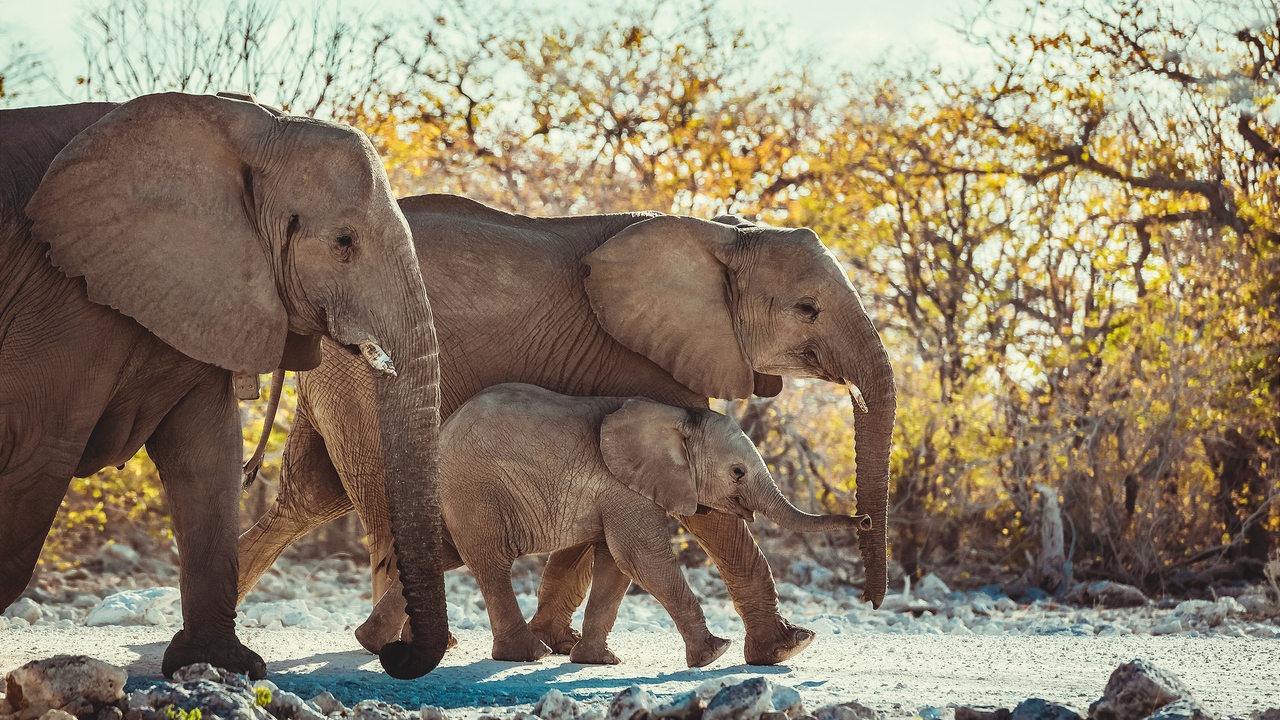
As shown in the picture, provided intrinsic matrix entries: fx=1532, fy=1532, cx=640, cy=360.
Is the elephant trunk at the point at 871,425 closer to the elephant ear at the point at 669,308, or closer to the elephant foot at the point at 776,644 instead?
the elephant foot at the point at 776,644

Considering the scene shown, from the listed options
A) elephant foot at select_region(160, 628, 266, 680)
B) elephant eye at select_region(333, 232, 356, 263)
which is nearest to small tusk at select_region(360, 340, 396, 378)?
elephant eye at select_region(333, 232, 356, 263)

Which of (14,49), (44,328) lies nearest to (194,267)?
(44,328)

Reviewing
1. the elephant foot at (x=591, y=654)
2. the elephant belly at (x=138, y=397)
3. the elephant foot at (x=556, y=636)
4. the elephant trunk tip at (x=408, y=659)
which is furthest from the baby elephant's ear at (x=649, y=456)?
the elephant belly at (x=138, y=397)

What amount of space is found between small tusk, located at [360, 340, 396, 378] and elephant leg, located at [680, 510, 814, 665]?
216 cm

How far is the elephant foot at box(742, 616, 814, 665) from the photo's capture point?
6781 mm

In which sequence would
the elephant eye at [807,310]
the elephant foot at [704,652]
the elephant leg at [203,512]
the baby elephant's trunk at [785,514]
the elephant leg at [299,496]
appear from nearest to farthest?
the elephant leg at [203,512]
the elephant foot at [704,652]
the baby elephant's trunk at [785,514]
the elephant eye at [807,310]
the elephant leg at [299,496]

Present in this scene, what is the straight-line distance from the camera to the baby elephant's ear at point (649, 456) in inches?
261

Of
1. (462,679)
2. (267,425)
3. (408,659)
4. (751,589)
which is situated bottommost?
(462,679)

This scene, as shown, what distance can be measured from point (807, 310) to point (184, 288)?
300 cm

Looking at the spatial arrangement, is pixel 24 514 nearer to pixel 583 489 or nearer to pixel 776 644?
pixel 583 489

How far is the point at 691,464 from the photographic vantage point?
678 centimetres

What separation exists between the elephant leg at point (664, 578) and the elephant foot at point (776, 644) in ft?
0.90

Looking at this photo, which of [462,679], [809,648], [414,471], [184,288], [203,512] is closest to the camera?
[184,288]

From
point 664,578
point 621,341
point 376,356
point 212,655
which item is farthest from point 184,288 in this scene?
point 621,341
